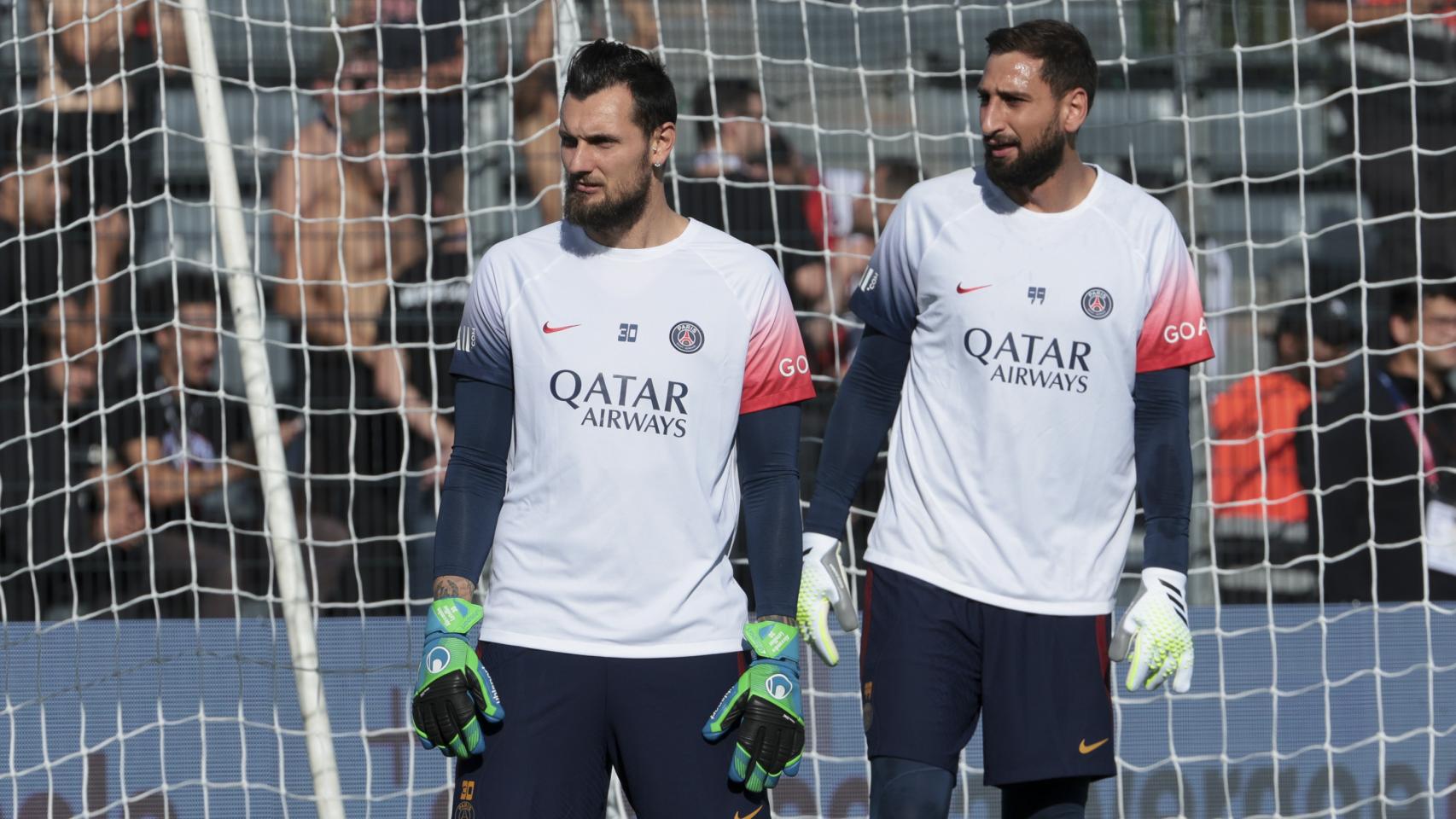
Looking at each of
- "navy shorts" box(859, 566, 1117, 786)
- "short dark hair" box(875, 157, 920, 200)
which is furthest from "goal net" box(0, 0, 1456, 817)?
"navy shorts" box(859, 566, 1117, 786)

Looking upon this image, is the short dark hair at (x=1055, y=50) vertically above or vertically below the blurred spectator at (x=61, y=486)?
above

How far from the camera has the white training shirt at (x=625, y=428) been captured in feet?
10.1

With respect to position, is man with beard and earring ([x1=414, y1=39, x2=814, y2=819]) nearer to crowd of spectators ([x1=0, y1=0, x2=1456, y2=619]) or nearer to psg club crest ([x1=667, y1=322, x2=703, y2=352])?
psg club crest ([x1=667, y1=322, x2=703, y2=352])

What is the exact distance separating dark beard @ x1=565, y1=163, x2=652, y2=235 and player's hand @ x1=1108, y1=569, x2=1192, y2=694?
131 centimetres

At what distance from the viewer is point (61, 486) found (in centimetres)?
555

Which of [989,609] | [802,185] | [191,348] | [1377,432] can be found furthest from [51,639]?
[1377,432]

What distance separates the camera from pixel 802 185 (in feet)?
18.9

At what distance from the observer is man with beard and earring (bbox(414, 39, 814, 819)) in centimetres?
305

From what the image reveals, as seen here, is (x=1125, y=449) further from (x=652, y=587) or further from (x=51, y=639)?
(x=51, y=639)

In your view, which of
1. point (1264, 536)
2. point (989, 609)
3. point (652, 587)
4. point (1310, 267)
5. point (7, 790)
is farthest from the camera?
point (1310, 267)

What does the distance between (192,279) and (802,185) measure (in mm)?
2008

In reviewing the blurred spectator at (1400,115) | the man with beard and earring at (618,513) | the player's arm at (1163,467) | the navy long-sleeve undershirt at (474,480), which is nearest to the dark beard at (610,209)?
the man with beard and earring at (618,513)

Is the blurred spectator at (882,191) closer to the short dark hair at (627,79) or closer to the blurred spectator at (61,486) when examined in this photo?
the blurred spectator at (61,486)

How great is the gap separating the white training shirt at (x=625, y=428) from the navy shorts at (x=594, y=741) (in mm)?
42
